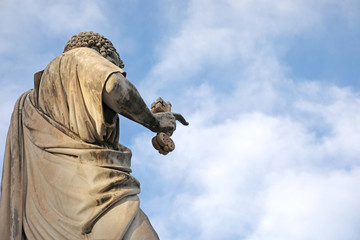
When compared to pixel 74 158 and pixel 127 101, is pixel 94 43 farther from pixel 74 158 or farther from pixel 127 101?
pixel 74 158

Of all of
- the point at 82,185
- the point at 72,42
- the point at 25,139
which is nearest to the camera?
the point at 82,185

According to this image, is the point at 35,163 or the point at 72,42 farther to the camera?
the point at 72,42

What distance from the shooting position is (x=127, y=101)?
614cm

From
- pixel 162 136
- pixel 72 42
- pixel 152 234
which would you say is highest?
pixel 72 42

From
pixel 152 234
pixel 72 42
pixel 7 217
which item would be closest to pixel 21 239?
pixel 7 217

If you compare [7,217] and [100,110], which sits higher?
[100,110]

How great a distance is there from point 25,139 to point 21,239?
42.2 inches

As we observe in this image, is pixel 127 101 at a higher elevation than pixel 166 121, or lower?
lower

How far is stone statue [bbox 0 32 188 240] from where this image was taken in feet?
18.7

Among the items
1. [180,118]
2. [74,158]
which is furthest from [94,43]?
[74,158]

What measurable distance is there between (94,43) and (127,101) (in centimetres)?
113

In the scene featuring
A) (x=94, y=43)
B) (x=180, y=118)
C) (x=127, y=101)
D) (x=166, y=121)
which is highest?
(x=94, y=43)

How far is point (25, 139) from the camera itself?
21.0 feet

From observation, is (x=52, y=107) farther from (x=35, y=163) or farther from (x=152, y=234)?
(x=152, y=234)
